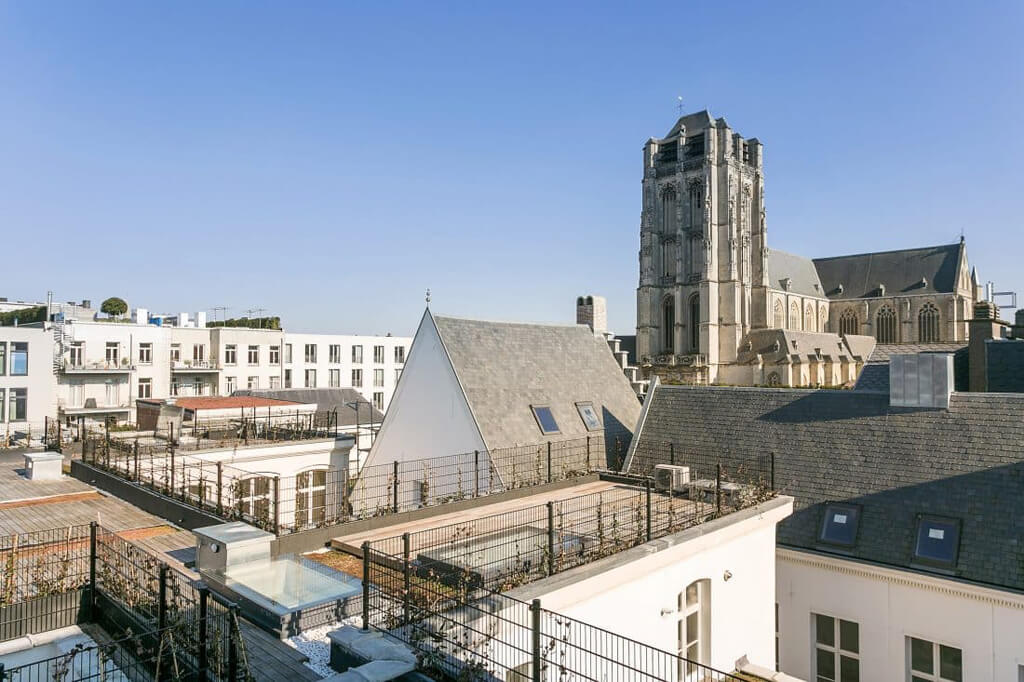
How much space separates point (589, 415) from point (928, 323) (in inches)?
3142

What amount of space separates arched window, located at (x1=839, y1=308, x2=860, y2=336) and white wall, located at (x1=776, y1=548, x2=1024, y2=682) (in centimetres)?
8198

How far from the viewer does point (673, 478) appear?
15086 mm

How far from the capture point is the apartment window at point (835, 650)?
45.0 ft

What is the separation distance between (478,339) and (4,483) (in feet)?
43.6

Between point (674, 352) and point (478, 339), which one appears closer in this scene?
point (478, 339)

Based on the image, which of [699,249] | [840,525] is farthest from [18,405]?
[699,249]

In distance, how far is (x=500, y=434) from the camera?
17.8 meters

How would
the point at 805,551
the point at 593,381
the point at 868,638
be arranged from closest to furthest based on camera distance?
1. the point at 868,638
2. the point at 805,551
3. the point at 593,381

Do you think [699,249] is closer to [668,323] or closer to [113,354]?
[668,323]

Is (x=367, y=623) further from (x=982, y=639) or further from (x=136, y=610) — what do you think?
(x=982, y=639)

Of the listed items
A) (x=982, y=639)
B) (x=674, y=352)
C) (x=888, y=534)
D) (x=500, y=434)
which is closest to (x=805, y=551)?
(x=888, y=534)

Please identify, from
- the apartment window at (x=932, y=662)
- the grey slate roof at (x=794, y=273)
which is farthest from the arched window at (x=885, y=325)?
the apartment window at (x=932, y=662)

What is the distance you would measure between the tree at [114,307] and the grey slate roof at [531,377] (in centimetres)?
4704

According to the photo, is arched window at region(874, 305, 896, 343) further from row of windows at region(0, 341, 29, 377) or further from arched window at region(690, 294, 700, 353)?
row of windows at region(0, 341, 29, 377)
